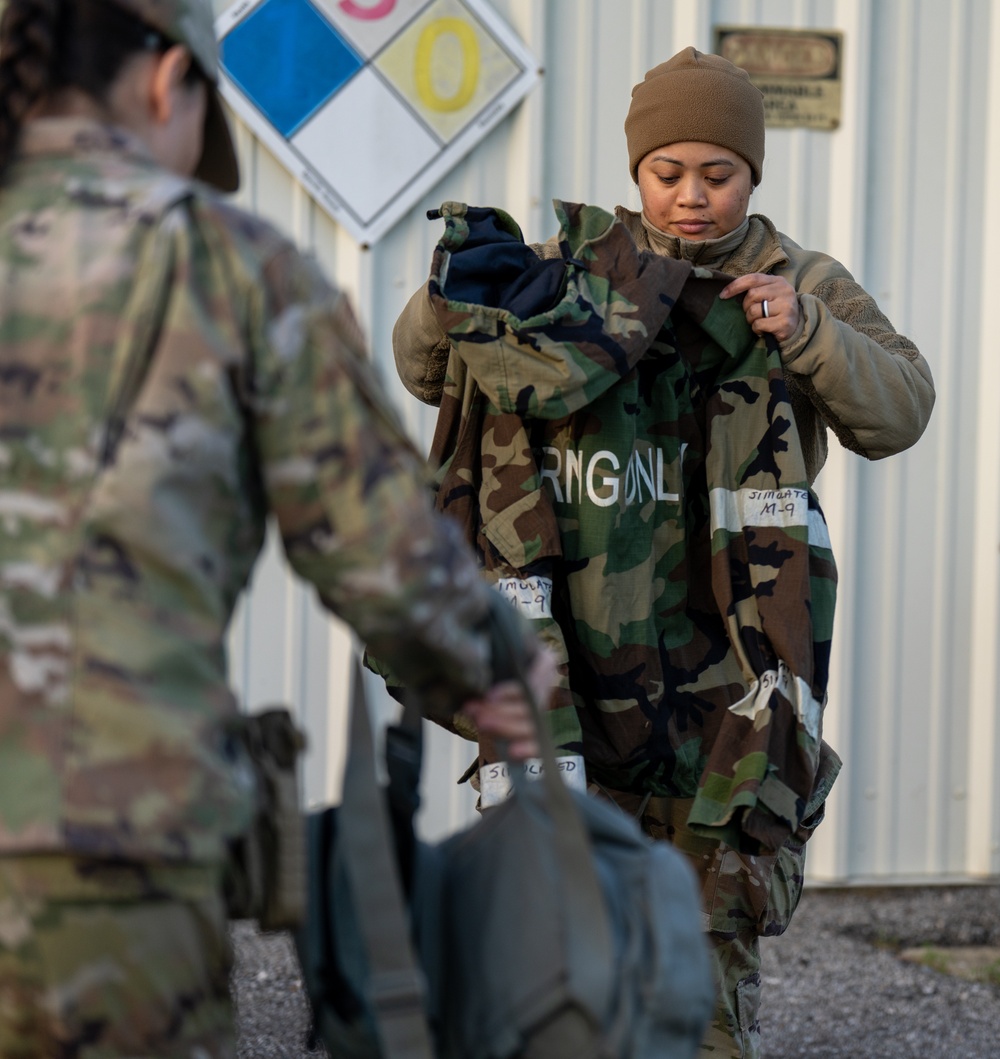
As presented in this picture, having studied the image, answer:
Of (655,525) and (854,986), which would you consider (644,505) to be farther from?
(854,986)

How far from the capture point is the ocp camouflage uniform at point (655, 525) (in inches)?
103

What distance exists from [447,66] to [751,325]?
6.83ft

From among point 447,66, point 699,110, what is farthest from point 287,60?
Answer: point 699,110

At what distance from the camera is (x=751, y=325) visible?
2.77 m

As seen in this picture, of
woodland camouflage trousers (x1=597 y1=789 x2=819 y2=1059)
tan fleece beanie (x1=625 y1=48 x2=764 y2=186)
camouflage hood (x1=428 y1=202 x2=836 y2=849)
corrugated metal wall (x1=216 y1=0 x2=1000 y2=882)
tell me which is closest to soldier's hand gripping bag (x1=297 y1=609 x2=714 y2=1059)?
camouflage hood (x1=428 y1=202 x2=836 y2=849)

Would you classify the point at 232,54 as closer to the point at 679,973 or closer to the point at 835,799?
the point at 835,799

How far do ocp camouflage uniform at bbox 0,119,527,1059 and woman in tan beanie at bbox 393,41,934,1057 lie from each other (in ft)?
3.98

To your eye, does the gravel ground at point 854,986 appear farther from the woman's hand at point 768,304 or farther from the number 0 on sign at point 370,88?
the number 0 on sign at point 370,88

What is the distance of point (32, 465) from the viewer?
1513 millimetres

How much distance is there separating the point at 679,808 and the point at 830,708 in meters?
2.12

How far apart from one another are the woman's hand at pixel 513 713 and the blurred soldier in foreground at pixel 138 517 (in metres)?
0.14

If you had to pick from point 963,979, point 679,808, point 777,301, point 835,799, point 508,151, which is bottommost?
point 963,979

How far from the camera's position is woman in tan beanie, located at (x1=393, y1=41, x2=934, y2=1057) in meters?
2.75

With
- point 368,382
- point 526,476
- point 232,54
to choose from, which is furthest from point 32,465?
point 232,54
